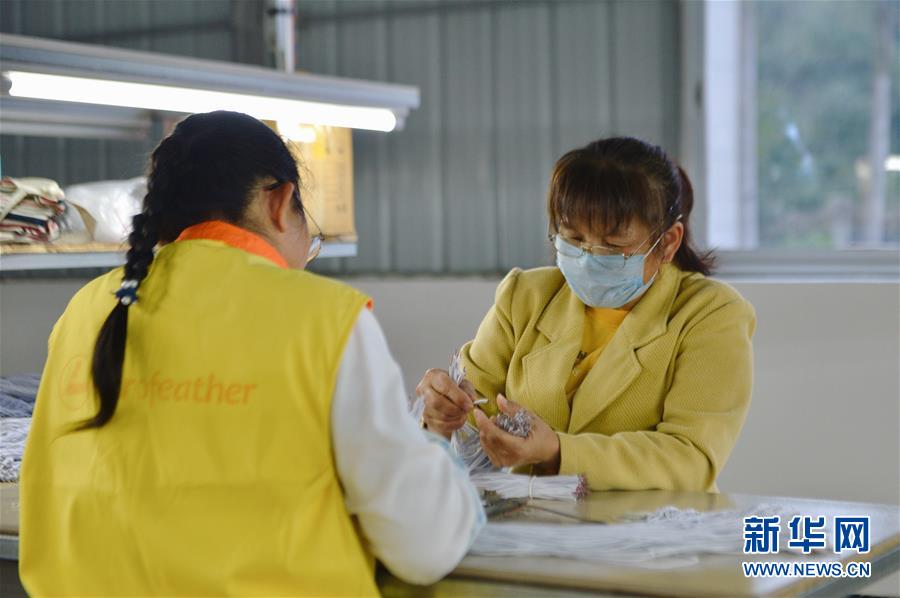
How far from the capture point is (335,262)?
15.0 feet

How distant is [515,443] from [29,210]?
4.81 feet

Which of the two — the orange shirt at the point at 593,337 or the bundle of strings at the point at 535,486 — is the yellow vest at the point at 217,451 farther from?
the orange shirt at the point at 593,337

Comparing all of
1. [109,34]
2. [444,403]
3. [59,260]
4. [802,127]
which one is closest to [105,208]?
[59,260]

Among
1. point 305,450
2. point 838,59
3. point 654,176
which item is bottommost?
point 305,450

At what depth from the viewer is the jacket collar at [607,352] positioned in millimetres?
2172

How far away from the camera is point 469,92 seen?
4.38m

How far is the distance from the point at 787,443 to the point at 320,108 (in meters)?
1.93

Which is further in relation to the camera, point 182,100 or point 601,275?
point 182,100

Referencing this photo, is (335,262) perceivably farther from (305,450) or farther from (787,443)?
(305,450)

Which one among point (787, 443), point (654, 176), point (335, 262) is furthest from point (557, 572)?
point (335, 262)

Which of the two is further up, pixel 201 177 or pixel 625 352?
pixel 201 177

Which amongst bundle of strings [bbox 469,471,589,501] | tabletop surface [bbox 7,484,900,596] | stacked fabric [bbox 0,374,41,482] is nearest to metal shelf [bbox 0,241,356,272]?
stacked fabric [bbox 0,374,41,482]

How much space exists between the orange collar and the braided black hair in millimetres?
12

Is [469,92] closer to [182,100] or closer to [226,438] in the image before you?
[182,100]
